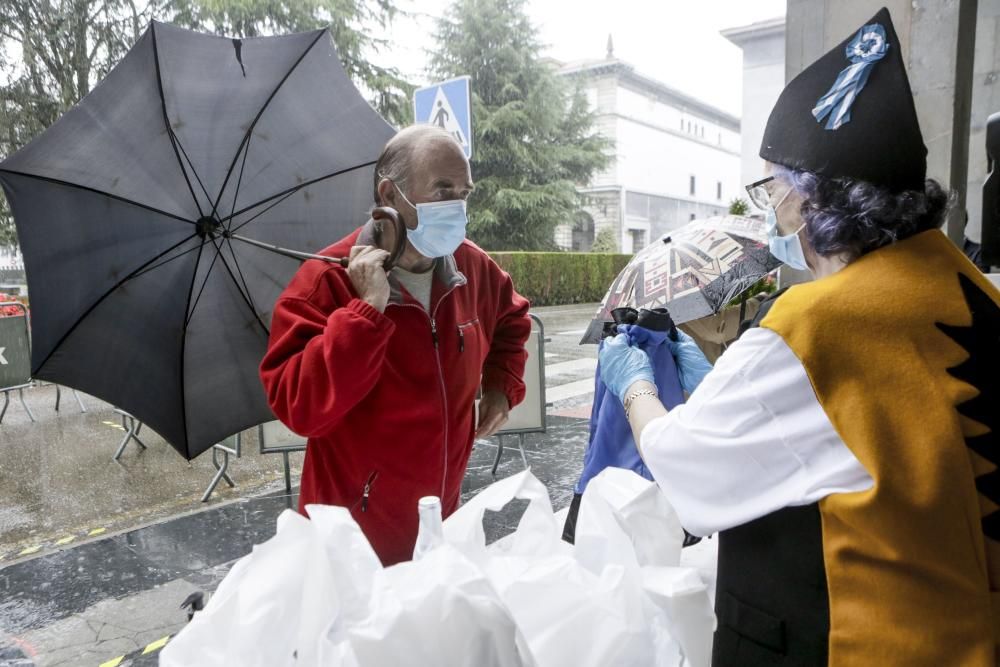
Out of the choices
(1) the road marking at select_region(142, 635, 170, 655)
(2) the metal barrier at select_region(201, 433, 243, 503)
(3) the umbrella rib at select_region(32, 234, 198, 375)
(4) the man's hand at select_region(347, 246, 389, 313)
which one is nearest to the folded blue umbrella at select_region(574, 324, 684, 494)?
(4) the man's hand at select_region(347, 246, 389, 313)

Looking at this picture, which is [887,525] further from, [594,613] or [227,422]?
[227,422]

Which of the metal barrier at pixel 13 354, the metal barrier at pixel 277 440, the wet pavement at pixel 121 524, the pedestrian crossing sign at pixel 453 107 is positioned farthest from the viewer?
the metal barrier at pixel 13 354

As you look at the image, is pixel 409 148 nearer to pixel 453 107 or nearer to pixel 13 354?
pixel 453 107

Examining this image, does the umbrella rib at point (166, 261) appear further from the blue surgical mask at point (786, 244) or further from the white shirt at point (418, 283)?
the blue surgical mask at point (786, 244)

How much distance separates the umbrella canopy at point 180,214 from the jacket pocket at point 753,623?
59.0 inches

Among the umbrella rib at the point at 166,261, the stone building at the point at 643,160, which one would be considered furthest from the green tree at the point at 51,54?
the stone building at the point at 643,160

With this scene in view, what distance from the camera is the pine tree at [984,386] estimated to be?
1064mm

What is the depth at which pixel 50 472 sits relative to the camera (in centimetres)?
581

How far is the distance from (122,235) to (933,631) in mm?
2045

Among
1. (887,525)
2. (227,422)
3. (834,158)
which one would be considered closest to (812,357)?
(887,525)

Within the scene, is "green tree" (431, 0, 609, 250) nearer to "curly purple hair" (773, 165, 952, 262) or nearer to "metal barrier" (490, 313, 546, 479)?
"metal barrier" (490, 313, 546, 479)

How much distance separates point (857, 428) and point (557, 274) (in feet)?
79.7

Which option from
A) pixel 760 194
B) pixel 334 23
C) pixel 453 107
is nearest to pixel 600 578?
pixel 760 194

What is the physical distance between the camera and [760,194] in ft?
4.95
